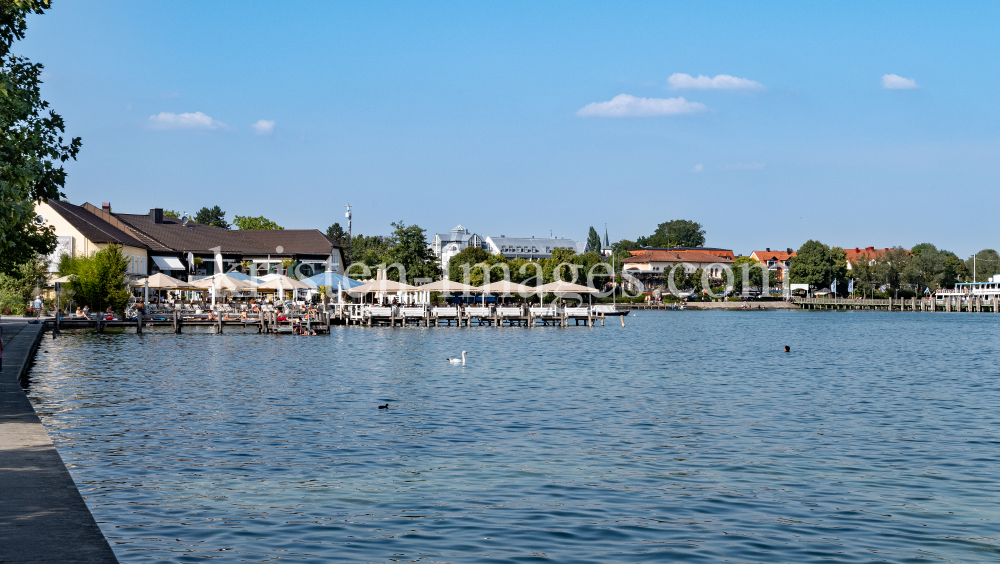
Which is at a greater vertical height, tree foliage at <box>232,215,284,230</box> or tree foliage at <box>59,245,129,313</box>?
tree foliage at <box>232,215,284,230</box>

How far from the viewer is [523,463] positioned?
16.3 meters

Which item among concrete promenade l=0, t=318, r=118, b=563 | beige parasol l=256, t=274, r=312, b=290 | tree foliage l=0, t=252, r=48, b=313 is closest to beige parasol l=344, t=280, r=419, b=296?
beige parasol l=256, t=274, r=312, b=290

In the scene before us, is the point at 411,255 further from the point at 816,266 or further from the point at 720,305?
the point at 816,266

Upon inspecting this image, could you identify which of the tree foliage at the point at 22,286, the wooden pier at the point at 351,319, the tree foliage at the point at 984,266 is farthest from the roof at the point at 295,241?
the tree foliage at the point at 984,266

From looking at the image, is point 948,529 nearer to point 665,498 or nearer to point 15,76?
point 665,498

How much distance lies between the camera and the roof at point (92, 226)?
72.6m

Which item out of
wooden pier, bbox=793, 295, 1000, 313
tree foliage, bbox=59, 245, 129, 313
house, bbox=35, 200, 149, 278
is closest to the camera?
tree foliage, bbox=59, 245, 129, 313

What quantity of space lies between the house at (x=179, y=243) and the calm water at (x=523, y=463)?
123ft

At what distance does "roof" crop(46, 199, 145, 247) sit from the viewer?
238 ft

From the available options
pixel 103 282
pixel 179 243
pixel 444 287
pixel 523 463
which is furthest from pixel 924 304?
pixel 523 463

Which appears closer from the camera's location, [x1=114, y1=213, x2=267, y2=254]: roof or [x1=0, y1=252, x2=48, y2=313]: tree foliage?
[x1=0, y1=252, x2=48, y2=313]: tree foliage

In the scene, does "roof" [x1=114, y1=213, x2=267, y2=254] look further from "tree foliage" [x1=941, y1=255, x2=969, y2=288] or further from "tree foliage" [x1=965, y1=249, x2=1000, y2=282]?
"tree foliage" [x1=965, y1=249, x2=1000, y2=282]

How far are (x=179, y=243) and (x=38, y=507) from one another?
87523mm

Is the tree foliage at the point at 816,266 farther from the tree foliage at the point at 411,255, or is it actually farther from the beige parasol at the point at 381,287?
the beige parasol at the point at 381,287
